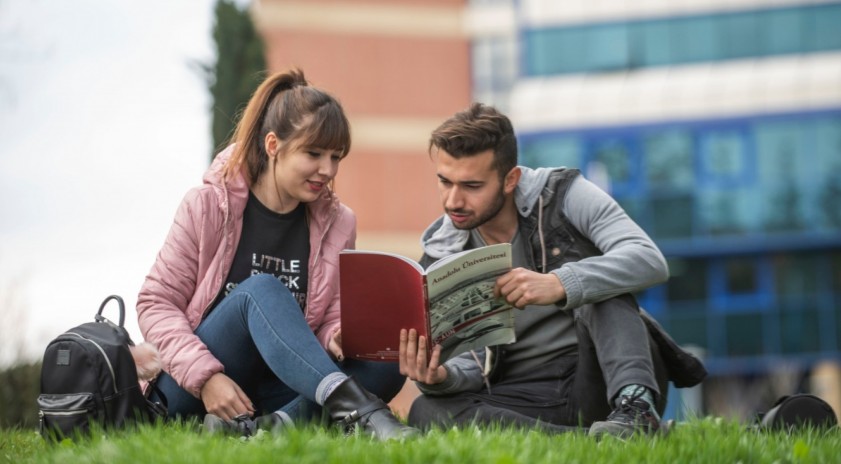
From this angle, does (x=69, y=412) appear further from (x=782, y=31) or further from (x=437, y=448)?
(x=782, y=31)

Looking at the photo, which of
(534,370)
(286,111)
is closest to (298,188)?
(286,111)

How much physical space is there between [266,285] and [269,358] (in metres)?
0.25

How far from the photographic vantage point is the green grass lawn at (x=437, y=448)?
3.24 m

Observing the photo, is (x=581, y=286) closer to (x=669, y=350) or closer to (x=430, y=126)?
(x=669, y=350)

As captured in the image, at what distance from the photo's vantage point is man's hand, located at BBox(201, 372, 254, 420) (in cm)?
413

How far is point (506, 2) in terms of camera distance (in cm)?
2555

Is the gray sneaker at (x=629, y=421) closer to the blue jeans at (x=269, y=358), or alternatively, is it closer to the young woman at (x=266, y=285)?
the young woman at (x=266, y=285)

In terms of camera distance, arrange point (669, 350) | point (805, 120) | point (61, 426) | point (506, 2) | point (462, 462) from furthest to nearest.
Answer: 1. point (506, 2)
2. point (805, 120)
3. point (669, 350)
4. point (61, 426)
5. point (462, 462)

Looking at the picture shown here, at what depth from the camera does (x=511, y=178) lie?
464 cm

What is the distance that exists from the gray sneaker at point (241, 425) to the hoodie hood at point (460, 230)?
0.94 metres

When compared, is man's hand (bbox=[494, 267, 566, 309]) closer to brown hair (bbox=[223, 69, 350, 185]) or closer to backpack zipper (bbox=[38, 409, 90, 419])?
brown hair (bbox=[223, 69, 350, 185])

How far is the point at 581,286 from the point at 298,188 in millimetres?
1107

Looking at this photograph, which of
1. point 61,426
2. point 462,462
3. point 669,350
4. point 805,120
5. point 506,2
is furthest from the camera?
point 506,2

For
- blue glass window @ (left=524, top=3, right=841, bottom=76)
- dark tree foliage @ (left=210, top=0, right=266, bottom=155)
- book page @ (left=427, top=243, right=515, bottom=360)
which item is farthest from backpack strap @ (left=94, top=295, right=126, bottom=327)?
blue glass window @ (left=524, top=3, right=841, bottom=76)
